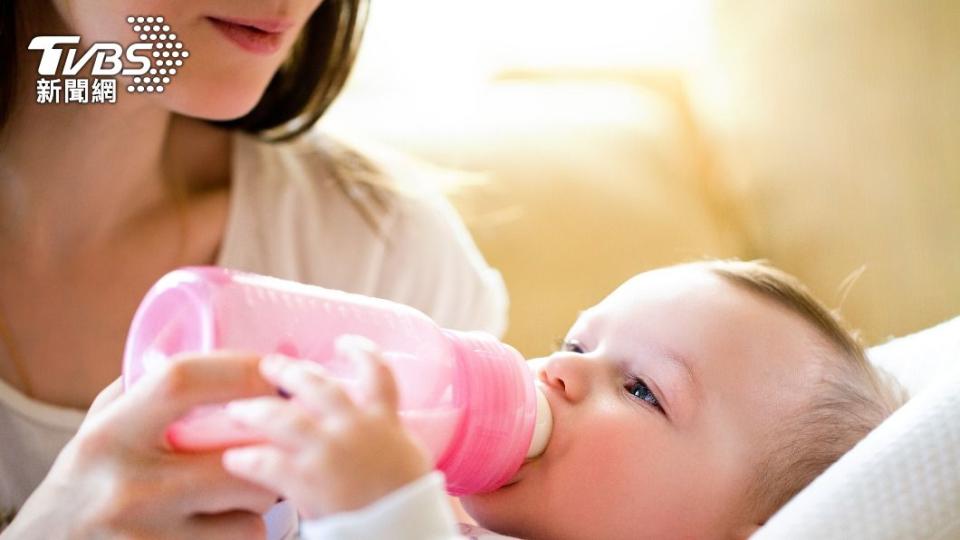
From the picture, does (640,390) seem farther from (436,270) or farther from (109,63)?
(109,63)

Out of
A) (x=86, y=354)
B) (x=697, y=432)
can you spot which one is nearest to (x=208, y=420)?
(x=697, y=432)

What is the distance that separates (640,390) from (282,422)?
388mm

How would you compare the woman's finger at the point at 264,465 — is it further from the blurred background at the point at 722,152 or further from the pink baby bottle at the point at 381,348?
the blurred background at the point at 722,152

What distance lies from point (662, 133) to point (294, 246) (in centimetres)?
79

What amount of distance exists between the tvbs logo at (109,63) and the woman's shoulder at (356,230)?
0.70 feet

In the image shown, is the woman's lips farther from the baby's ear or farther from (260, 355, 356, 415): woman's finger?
the baby's ear

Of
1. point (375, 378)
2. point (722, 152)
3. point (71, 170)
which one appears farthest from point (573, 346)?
point (722, 152)

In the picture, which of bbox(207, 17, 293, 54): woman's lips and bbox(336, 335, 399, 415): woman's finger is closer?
bbox(336, 335, 399, 415): woman's finger

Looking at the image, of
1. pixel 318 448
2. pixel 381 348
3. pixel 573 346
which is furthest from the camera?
pixel 573 346

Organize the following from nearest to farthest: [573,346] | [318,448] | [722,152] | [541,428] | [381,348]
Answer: [318,448], [381,348], [541,428], [573,346], [722,152]

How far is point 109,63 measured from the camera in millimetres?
1088

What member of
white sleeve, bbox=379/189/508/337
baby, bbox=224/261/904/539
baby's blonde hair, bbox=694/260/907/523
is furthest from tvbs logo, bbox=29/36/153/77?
baby's blonde hair, bbox=694/260/907/523

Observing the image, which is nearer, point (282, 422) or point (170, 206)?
point (282, 422)

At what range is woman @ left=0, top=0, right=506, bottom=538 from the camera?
1023mm
